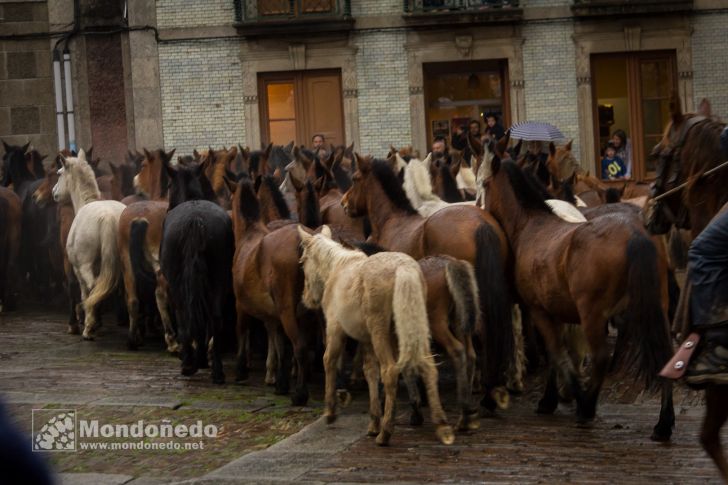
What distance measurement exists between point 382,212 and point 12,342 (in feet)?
20.7

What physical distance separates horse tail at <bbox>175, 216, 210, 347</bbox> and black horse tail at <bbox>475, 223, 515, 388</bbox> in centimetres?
350

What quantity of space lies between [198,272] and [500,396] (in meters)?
3.85

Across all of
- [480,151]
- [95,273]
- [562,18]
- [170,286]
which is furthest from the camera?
[562,18]

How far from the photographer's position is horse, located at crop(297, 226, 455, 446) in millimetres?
8891

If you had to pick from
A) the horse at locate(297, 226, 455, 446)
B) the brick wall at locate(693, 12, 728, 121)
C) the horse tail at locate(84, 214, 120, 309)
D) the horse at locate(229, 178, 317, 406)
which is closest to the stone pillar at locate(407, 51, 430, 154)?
the brick wall at locate(693, 12, 728, 121)

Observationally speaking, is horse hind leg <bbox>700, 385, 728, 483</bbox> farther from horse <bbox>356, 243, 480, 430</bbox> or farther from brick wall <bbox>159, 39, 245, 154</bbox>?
brick wall <bbox>159, 39, 245, 154</bbox>

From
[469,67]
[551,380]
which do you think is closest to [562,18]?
[469,67]

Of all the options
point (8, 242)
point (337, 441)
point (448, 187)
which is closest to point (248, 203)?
point (448, 187)

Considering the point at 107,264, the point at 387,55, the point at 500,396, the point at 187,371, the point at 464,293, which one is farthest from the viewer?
the point at 387,55

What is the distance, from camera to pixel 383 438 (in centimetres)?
915

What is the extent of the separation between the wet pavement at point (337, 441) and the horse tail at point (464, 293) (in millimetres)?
862

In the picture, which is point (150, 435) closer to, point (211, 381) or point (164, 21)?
point (211, 381)

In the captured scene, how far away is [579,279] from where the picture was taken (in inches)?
364
